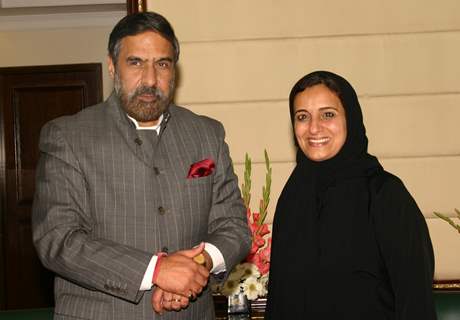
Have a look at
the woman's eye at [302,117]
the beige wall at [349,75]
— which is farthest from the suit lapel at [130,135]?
the beige wall at [349,75]

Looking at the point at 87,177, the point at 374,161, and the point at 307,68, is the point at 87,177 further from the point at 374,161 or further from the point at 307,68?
the point at 307,68

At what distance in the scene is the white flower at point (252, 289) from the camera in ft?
9.69

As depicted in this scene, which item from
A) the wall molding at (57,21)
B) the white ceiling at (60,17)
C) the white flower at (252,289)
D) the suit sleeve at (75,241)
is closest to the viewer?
the suit sleeve at (75,241)

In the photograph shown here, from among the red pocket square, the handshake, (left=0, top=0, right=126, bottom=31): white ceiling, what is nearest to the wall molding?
(left=0, top=0, right=126, bottom=31): white ceiling

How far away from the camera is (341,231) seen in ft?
7.32

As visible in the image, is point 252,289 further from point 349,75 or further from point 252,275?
point 349,75

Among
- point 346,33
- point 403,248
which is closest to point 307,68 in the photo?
point 346,33

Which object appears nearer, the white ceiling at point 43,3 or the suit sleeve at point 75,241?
the suit sleeve at point 75,241

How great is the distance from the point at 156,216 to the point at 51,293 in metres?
5.19

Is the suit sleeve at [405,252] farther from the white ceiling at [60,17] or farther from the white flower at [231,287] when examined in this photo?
the white ceiling at [60,17]

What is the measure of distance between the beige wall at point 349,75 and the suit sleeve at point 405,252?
5.38 ft

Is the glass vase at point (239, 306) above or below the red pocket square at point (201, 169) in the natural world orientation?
below

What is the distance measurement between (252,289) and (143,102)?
3.56 ft

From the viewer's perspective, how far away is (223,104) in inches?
148
